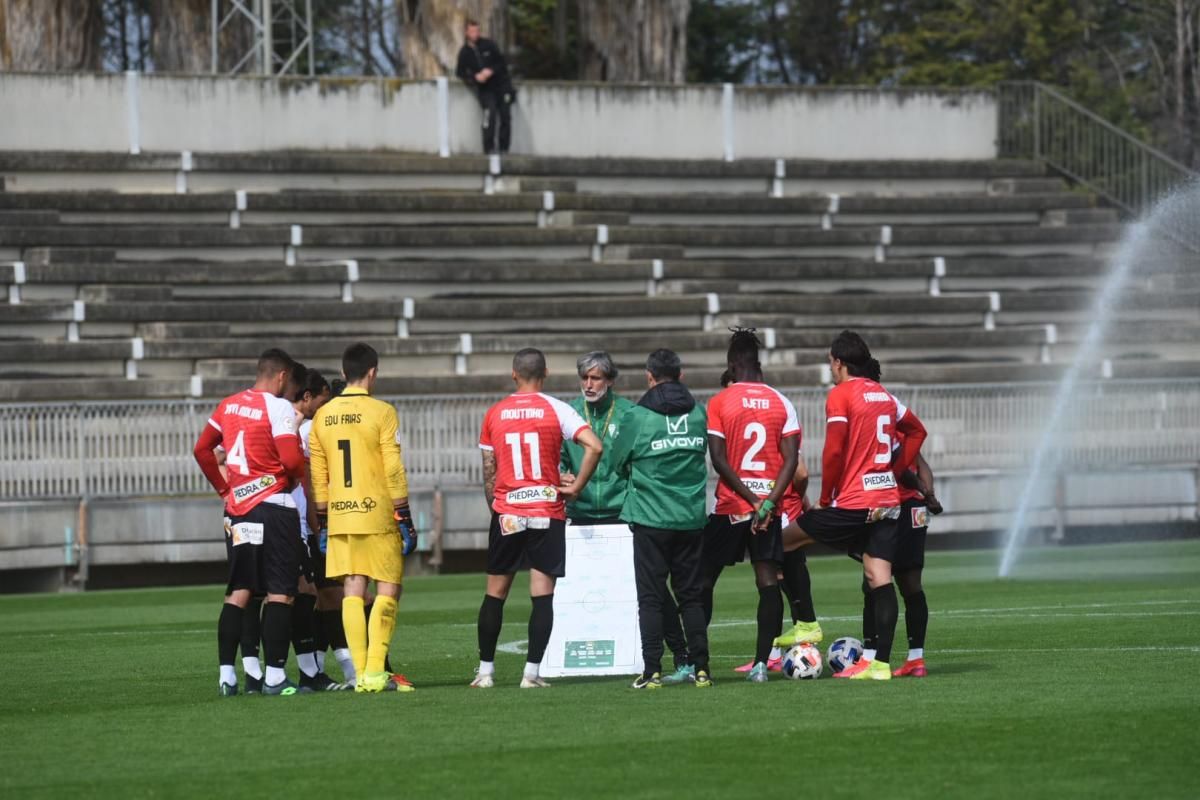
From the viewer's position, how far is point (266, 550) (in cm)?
1195

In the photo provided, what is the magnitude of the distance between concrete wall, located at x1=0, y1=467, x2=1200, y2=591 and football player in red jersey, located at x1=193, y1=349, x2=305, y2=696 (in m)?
Result: 11.2

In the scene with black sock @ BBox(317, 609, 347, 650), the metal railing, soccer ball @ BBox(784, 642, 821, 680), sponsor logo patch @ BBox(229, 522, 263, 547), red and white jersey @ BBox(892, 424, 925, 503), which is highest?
the metal railing

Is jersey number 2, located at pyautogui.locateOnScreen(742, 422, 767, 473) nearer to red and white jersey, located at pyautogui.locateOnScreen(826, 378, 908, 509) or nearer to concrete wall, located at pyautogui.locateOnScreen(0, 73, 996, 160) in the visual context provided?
red and white jersey, located at pyautogui.locateOnScreen(826, 378, 908, 509)

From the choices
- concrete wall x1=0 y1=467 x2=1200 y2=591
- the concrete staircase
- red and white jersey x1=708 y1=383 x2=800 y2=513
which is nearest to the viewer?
red and white jersey x1=708 y1=383 x2=800 y2=513

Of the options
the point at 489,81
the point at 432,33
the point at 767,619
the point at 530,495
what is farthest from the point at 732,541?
the point at 432,33

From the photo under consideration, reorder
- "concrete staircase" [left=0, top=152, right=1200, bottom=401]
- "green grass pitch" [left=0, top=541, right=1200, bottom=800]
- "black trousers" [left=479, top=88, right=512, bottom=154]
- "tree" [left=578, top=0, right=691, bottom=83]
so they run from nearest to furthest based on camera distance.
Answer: "green grass pitch" [left=0, top=541, right=1200, bottom=800]
"concrete staircase" [left=0, top=152, right=1200, bottom=401]
"black trousers" [left=479, top=88, right=512, bottom=154]
"tree" [left=578, top=0, right=691, bottom=83]

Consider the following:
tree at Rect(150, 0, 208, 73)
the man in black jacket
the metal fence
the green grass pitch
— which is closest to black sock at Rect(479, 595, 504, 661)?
the green grass pitch

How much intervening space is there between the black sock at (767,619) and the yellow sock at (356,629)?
2304mm

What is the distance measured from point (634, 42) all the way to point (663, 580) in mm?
27193

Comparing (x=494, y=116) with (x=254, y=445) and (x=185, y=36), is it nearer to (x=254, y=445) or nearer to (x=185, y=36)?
(x=185, y=36)

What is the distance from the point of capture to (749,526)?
12.1 meters

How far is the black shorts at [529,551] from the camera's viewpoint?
1173 centimetres

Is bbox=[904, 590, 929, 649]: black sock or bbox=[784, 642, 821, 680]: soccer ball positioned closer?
bbox=[904, 590, 929, 649]: black sock

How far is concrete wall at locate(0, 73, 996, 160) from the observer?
3077cm
